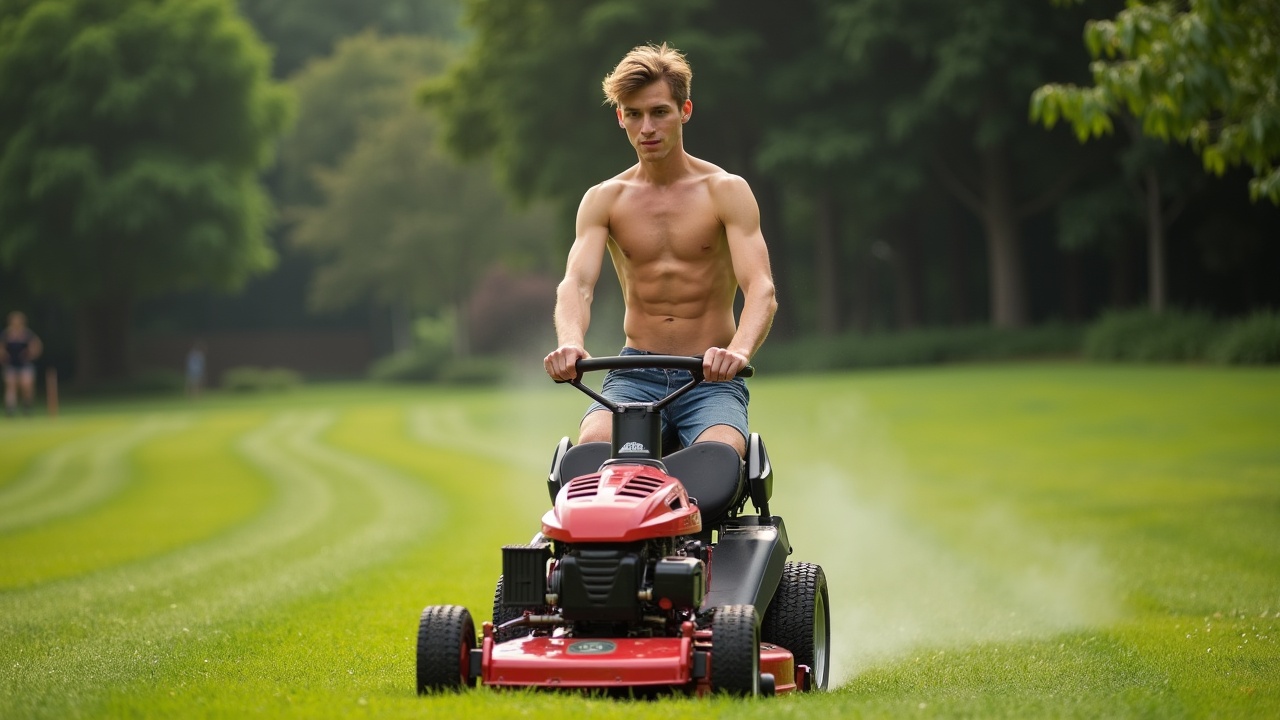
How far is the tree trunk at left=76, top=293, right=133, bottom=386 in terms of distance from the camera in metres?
57.6

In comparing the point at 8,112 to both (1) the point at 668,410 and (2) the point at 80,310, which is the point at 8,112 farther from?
(1) the point at 668,410

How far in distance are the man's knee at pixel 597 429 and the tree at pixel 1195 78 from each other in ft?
23.9

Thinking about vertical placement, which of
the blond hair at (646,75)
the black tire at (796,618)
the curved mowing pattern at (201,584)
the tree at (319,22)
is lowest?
the curved mowing pattern at (201,584)

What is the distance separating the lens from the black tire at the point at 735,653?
5.71 metres

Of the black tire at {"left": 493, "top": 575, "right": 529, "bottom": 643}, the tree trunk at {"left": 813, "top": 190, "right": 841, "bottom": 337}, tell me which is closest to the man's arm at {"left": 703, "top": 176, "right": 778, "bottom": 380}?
the black tire at {"left": 493, "top": 575, "right": 529, "bottom": 643}

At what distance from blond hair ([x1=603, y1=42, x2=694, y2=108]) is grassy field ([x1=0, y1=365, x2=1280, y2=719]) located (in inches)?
104

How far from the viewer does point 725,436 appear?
6.73 meters

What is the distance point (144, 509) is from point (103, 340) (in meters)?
40.4

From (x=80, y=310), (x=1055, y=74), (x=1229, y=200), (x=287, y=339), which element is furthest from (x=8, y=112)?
(x=1229, y=200)

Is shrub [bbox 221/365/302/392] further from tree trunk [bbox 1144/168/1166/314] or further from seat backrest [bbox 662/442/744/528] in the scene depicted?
seat backrest [bbox 662/442/744/528]

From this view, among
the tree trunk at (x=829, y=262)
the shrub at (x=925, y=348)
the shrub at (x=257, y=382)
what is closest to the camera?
the shrub at (x=925, y=348)

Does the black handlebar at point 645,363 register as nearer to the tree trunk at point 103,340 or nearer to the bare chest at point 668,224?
the bare chest at point 668,224

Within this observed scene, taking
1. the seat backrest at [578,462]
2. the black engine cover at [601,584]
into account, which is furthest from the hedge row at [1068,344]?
the black engine cover at [601,584]

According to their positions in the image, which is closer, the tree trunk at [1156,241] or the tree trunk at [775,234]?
the tree trunk at [1156,241]
